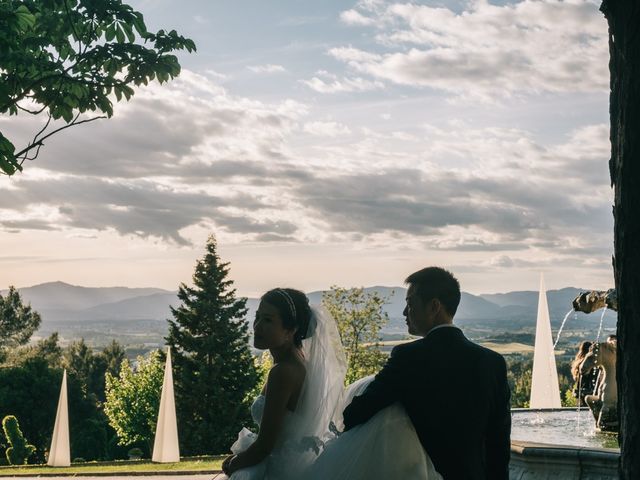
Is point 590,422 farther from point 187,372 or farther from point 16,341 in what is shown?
point 16,341

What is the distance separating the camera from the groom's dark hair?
11.4ft

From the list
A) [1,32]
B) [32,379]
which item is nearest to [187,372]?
[32,379]

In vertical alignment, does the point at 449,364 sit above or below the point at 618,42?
below

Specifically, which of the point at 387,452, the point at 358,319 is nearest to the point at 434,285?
the point at 387,452

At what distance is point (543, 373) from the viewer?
32.7m

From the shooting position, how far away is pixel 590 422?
33.9 feet

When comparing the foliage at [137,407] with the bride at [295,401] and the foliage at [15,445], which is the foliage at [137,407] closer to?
the foliage at [15,445]

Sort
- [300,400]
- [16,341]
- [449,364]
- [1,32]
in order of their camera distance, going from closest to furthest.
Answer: [449,364] → [300,400] → [1,32] → [16,341]

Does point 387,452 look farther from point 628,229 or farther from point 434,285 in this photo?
point 628,229

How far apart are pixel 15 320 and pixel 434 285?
8971 cm

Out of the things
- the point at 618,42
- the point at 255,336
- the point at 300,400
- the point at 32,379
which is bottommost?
the point at 32,379

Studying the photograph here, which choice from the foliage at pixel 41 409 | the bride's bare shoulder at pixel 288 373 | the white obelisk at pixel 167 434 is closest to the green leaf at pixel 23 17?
the bride's bare shoulder at pixel 288 373

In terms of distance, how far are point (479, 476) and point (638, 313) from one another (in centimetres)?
127

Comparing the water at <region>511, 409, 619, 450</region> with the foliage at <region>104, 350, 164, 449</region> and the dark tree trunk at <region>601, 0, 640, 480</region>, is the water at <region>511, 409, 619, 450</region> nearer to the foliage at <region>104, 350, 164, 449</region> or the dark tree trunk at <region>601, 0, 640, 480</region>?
the dark tree trunk at <region>601, 0, 640, 480</region>
